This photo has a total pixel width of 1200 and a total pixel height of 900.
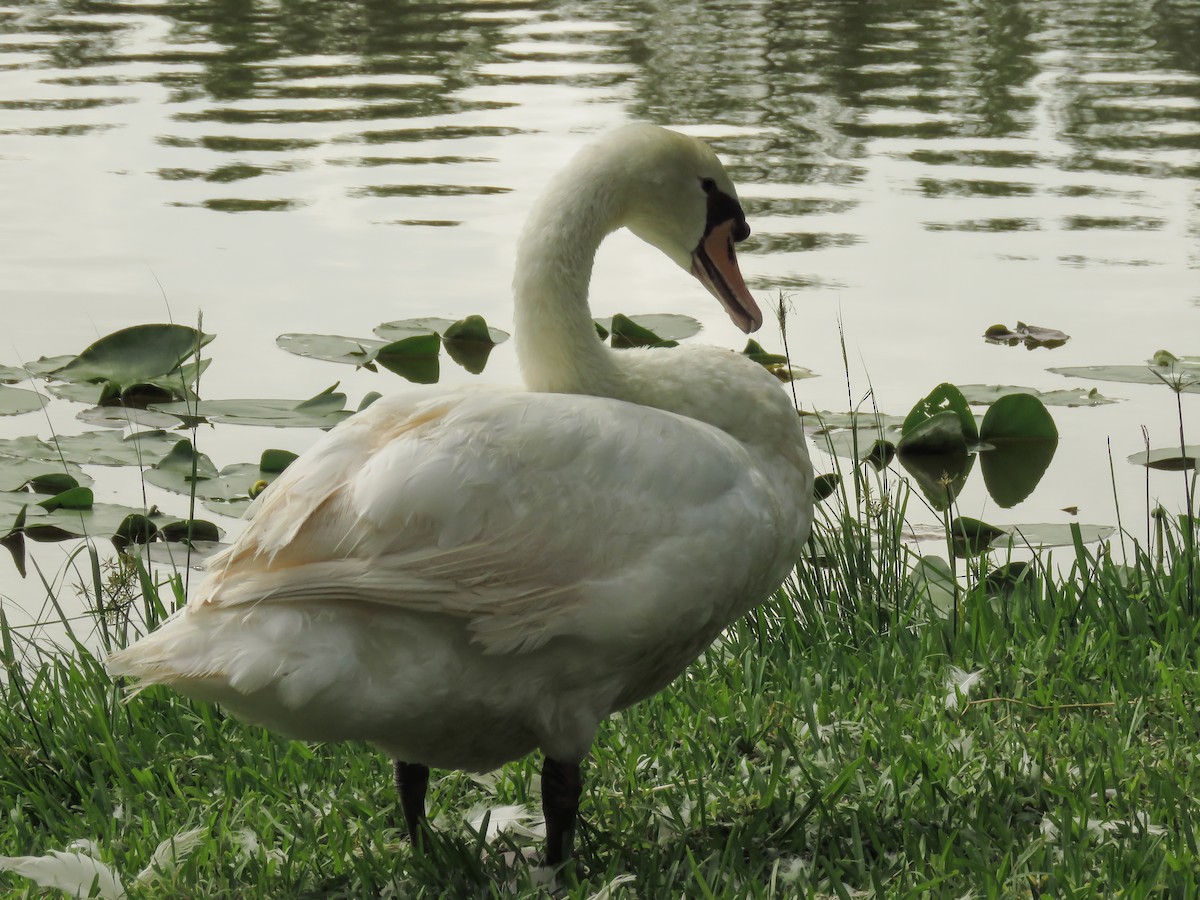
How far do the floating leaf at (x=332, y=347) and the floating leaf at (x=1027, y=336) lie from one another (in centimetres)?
240

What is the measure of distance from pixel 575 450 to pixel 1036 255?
5344mm

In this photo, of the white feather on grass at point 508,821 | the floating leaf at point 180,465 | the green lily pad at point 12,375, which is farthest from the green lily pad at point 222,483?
the white feather on grass at point 508,821

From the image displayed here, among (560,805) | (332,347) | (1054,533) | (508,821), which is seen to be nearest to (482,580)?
(560,805)

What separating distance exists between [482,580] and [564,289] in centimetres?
70

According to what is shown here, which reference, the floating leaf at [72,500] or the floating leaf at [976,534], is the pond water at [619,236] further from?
the floating leaf at [976,534]

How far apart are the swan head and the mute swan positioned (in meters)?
0.52

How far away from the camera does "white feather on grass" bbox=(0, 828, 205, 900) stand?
118 inches

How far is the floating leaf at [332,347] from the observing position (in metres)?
6.21

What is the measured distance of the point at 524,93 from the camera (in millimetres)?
11633

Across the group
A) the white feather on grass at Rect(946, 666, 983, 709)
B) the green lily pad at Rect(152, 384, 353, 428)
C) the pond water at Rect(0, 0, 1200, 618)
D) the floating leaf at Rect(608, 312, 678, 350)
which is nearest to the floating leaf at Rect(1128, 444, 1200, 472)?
the pond water at Rect(0, 0, 1200, 618)

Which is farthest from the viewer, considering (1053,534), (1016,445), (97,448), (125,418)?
(125,418)

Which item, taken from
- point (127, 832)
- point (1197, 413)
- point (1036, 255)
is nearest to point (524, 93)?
point (1036, 255)

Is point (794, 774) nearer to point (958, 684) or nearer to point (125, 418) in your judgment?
point (958, 684)

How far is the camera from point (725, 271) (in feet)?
11.8
